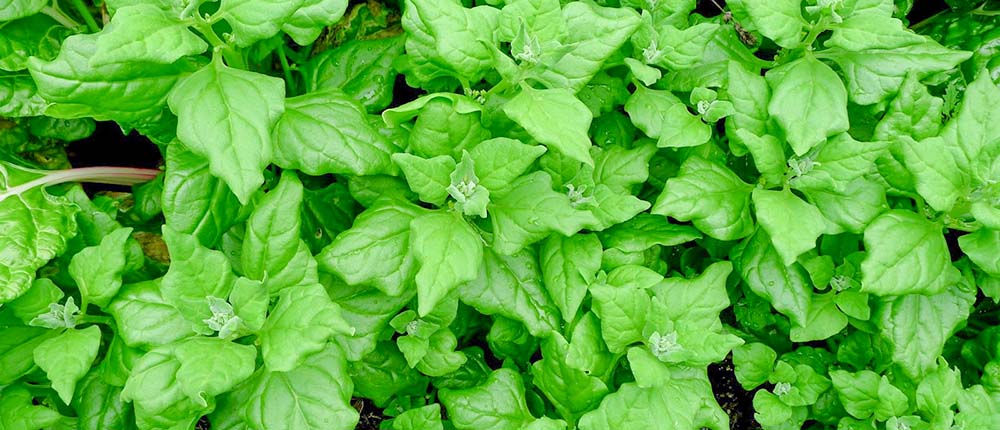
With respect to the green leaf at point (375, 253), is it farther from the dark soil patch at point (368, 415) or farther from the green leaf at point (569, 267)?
the dark soil patch at point (368, 415)

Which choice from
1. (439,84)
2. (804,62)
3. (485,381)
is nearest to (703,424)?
(485,381)

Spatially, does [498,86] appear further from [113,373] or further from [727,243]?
[113,373]

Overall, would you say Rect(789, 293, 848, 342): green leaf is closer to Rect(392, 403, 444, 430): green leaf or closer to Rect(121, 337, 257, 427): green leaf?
Rect(392, 403, 444, 430): green leaf

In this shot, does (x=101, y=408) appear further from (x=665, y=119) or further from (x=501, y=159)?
(x=665, y=119)

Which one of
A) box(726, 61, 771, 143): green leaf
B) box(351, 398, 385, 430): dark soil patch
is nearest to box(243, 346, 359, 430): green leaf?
box(351, 398, 385, 430): dark soil patch

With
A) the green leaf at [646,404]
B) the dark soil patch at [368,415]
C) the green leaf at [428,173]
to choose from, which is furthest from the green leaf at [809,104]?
the dark soil patch at [368,415]
